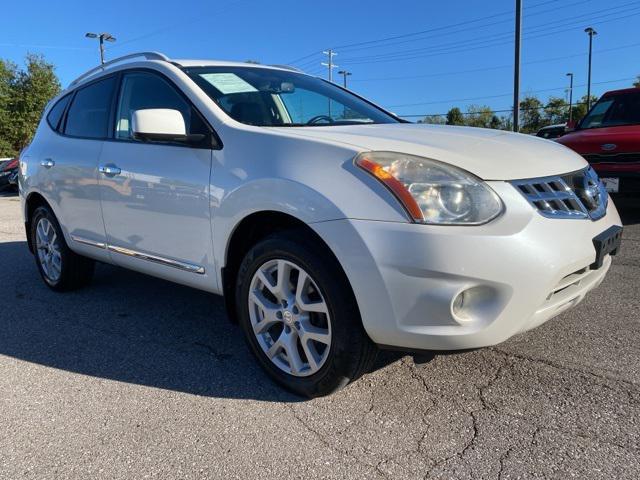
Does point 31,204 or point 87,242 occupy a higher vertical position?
point 31,204

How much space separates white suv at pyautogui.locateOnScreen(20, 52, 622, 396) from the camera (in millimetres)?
2230

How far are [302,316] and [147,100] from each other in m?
1.92

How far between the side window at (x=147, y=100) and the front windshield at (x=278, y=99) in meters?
0.16

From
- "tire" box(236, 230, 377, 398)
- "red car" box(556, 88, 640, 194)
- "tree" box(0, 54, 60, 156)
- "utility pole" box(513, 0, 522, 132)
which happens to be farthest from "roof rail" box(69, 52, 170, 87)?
"tree" box(0, 54, 60, 156)

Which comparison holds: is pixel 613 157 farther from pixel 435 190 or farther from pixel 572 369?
pixel 435 190

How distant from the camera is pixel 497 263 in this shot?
218 cm

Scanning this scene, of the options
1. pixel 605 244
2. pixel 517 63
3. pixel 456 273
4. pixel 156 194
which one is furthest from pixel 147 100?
pixel 517 63

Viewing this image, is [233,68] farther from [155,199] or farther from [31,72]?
[31,72]

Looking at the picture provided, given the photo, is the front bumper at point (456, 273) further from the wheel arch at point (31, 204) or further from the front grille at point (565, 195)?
the wheel arch at point (31, 204)

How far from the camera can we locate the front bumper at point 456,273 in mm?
2180

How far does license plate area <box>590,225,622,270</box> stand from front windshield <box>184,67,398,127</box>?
1.56 m

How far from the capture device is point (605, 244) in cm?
258

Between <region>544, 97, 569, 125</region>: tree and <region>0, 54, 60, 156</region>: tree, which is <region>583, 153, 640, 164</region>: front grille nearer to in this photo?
<region>0, 54, 60, 156</region>: tree

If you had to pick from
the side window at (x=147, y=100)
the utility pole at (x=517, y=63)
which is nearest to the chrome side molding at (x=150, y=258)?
the side window at (x=147, y=100)
